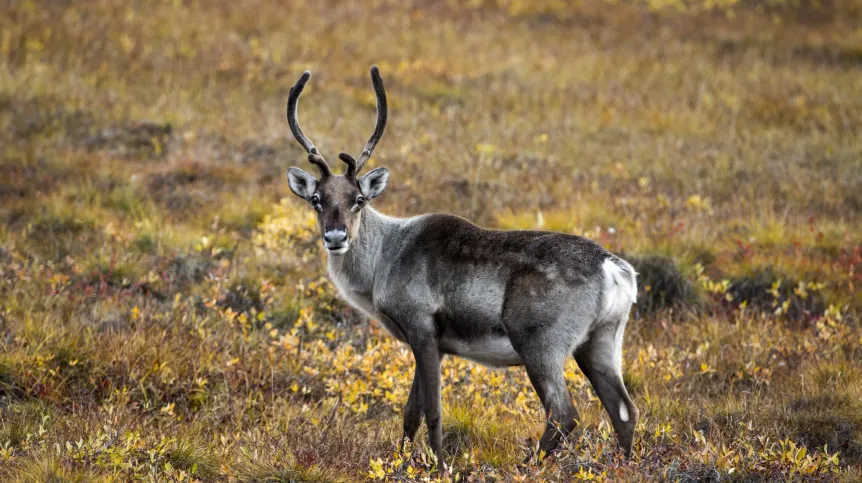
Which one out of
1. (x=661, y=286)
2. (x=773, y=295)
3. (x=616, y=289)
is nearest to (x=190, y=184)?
(x=661, y=286)

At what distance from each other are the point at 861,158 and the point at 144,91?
11429 mm

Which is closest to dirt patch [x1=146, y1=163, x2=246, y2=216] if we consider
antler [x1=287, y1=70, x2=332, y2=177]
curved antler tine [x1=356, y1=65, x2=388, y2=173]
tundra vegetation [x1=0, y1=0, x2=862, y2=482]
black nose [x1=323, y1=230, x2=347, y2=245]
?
tundra vegetation [x1=0, y1=0, x2=862, y2=482]

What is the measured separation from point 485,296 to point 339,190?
1.37m

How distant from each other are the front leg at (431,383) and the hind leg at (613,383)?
40.3 inches

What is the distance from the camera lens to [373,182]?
21.3 ft

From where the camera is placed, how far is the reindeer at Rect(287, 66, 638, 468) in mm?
5398

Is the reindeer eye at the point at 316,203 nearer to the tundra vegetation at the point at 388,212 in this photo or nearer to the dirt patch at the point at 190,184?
the tundra vegetation at the point at 388,212

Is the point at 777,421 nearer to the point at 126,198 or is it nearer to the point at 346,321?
the point at 346,321

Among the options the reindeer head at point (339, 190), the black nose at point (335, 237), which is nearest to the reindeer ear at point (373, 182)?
the reindeer head at point (339, 190)

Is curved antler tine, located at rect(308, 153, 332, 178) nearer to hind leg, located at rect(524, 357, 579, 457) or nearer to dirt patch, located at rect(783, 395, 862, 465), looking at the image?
hind leg, located at rect(524, 357, 579, 457)

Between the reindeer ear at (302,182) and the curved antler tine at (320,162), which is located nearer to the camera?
the curved antler tine at (320,162)

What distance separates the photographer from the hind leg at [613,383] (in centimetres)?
561

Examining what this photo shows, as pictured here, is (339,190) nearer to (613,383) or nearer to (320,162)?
(320,162)

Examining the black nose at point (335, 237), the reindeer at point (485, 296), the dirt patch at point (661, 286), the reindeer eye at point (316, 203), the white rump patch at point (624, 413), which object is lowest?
the dirt patch at point (661, 286)
